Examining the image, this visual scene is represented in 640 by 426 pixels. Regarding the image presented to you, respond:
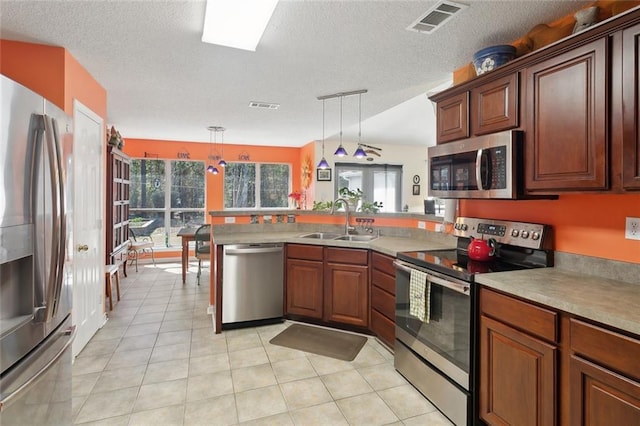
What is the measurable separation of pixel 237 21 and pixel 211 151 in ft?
17.5

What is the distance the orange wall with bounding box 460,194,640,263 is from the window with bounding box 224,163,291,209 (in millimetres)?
6030

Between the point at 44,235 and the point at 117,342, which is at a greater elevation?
the point at 44,235

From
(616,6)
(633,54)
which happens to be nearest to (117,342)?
(633,54)

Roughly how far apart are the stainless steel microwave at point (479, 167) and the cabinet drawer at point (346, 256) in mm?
845

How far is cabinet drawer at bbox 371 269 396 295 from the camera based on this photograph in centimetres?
276

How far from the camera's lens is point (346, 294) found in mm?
3230

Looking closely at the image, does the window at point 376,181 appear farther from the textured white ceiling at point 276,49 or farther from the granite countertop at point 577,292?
the granite countertop at point 577,292

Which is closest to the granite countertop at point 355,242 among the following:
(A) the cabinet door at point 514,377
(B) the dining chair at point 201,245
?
(A) the cabinet door at point 514,377

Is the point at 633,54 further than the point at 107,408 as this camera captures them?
No

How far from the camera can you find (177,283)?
16.9ft

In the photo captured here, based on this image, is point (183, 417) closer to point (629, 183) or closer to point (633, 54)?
point (629, 183)

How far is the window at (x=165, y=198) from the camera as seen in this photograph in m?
6.89

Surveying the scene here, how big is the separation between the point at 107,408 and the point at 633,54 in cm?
325

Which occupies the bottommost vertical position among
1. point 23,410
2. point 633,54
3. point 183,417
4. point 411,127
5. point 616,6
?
point 183,417
